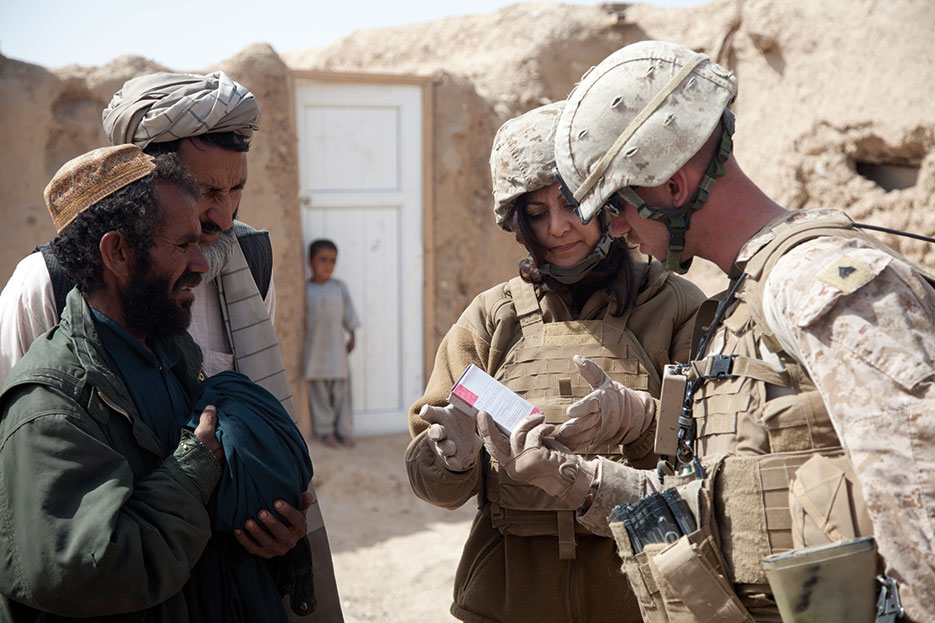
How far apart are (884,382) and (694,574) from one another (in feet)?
1.72

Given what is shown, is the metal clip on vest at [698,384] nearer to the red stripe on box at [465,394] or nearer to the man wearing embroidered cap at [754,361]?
the man wearing embroidered cap at [754,361]

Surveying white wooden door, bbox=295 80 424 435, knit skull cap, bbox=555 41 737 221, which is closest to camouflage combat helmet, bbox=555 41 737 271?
knit skull cap, bbox=555 41 737 221

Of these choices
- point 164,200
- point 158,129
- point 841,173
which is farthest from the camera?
point 841,173

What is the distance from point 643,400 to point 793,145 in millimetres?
5156

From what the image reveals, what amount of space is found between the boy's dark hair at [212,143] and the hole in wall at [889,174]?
5359mm

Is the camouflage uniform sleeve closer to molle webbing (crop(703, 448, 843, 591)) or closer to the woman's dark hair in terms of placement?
molle webbing (crop(703, 448, 843, 591))

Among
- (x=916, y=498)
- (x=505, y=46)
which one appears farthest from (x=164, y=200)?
(x=505, y=46)

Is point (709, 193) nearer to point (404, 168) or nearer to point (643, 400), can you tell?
point (643, 400)

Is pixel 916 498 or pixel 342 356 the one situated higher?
pixel 916 498

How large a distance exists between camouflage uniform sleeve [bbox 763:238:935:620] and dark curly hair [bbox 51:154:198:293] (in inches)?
56.9

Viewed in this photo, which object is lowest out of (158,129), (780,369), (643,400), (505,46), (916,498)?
(643,400)

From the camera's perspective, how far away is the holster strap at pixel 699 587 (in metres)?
1.68

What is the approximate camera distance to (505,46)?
9.80 meters

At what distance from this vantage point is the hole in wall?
644cm
